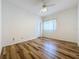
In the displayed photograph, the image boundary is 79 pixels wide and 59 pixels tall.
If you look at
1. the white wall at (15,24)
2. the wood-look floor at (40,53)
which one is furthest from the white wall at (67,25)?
the white wall at (15,24)

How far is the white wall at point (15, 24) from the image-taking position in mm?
4500

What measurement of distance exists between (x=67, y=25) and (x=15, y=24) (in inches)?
140

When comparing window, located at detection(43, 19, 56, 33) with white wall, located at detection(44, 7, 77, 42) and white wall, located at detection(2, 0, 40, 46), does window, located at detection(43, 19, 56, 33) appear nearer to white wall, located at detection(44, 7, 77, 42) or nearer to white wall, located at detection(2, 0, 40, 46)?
white wall, located at detection(44, 7, 77, 42)

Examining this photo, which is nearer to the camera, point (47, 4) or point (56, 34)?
point (47, 4)

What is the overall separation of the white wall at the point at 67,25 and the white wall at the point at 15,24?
224 centimetres

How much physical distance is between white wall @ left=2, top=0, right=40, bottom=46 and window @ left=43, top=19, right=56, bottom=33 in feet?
6.19

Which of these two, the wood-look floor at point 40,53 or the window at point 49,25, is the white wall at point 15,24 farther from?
the window at point 49,25

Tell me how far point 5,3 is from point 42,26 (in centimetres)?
482

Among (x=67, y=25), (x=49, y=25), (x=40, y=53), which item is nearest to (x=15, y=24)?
(x=40, y=53)

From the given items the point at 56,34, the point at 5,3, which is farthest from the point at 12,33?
the point at 56,34

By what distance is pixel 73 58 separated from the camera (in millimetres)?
2486

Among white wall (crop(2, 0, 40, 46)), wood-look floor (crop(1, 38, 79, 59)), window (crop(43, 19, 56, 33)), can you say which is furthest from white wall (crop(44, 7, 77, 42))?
white wall (crop(2, 0, 40, 46))

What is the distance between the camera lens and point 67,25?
18.4 feet

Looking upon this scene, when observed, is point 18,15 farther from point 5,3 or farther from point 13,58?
point 13,58
